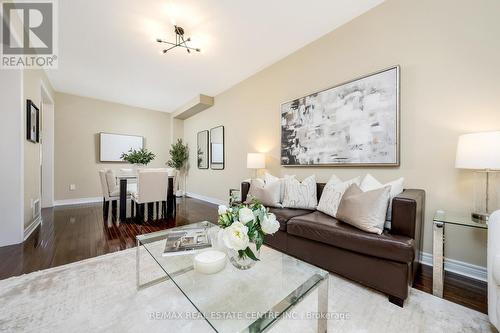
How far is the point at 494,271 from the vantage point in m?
1.04

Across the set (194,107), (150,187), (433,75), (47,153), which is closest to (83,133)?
(47,153)

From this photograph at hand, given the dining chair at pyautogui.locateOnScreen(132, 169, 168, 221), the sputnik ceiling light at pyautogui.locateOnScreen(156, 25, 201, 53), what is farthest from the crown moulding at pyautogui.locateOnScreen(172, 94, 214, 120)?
the dining chair at pyautogui.locateOnScreen(132, 169, 168, 221)

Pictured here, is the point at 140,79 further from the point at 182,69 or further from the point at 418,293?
the point at 418,293

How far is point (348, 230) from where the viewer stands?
1.65 meters

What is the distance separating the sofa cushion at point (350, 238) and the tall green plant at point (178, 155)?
510 centimetres

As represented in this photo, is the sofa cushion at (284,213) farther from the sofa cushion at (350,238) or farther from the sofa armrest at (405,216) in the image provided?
the sofa armrest at (405,216)

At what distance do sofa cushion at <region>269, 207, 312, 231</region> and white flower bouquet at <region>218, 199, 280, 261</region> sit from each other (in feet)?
3.14

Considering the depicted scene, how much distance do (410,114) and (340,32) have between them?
1.41 metres

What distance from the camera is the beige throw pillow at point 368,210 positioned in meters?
1.59

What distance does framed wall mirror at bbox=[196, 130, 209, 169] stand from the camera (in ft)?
18.0


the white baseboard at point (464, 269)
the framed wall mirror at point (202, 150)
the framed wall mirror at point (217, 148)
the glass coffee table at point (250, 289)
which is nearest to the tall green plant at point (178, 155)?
the framed wall mirror at point (202, 150)

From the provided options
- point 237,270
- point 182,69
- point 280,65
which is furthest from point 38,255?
point 280,65

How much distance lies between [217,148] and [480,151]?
4.36 meters

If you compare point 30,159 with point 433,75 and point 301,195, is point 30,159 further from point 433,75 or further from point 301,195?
point 433,75
